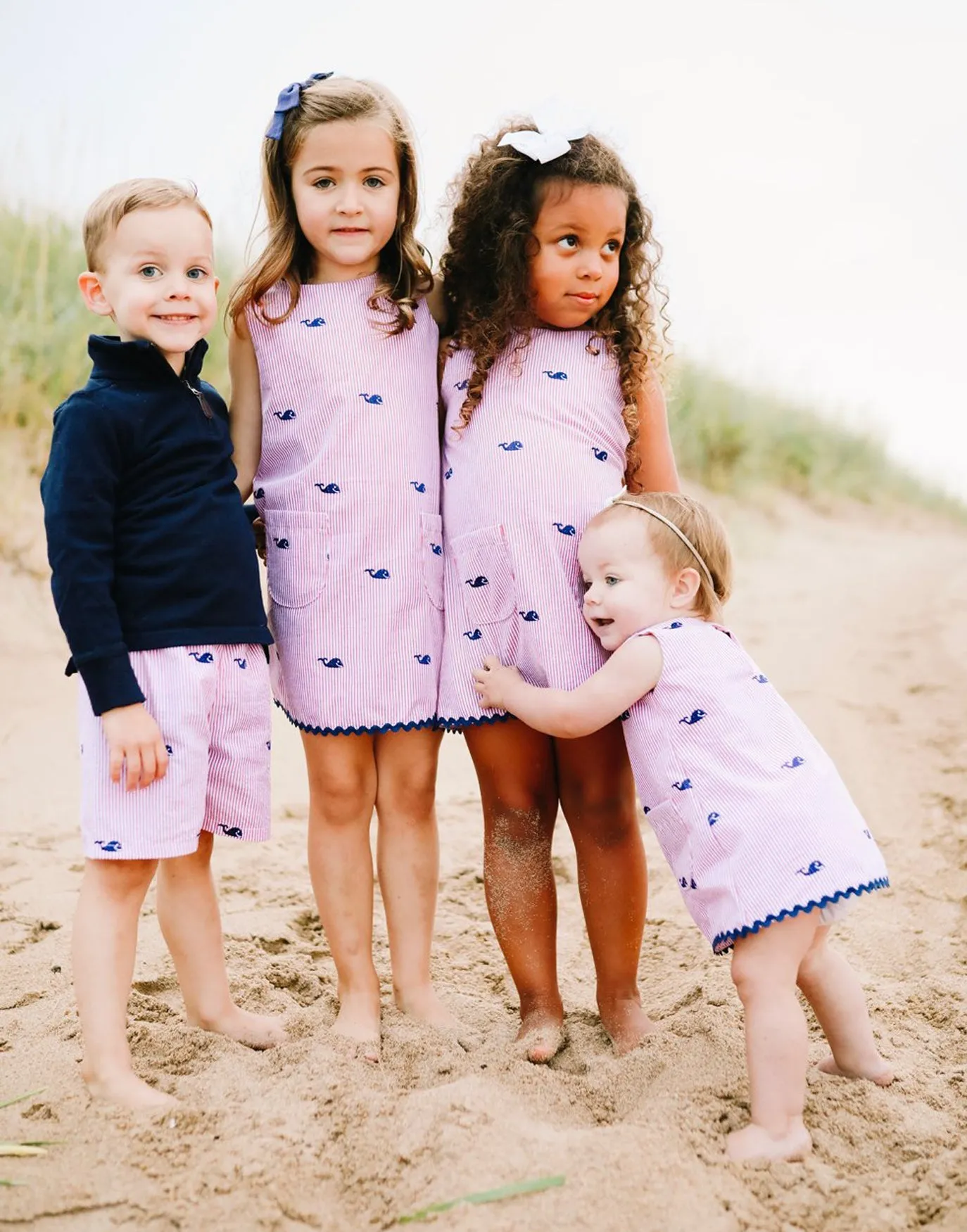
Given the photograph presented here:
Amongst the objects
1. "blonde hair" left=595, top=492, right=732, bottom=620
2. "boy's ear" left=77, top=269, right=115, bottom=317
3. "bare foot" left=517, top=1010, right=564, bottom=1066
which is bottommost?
"bare foot" left=517, top=1010, right=564, bottom=1066

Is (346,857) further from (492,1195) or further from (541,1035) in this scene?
(492,1195)

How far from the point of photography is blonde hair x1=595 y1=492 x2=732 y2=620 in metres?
2.47

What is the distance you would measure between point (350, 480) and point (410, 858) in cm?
86

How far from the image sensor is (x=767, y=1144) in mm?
2133

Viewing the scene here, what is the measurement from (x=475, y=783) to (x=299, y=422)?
2.33 meters

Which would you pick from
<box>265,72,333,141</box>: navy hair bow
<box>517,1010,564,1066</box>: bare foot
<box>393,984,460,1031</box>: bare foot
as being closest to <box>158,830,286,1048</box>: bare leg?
<box>393,984,460,1031</box>: bare foot

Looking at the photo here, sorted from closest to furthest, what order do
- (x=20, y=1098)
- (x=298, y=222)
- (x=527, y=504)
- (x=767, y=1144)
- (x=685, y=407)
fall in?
(x=767, y=1144) < (x=20, y=1098) < (x=527, y=504) < (x=298, y=222) < (x=685, y=407)

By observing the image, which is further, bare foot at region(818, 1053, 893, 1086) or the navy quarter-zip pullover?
bare foot at region(818, 1053, 893, 1086)

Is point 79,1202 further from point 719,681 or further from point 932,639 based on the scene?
point 932,639

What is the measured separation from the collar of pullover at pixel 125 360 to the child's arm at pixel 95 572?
4.3 inches

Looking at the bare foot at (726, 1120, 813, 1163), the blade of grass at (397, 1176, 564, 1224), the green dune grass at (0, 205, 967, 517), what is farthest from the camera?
the green dune grass at (0, 205, 967, 517)

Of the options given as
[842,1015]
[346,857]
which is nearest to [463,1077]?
[346,857]

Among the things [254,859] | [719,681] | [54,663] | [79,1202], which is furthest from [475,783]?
[79,1202]

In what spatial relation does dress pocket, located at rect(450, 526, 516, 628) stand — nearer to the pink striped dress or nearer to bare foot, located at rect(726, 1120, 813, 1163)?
the pink striped dress
